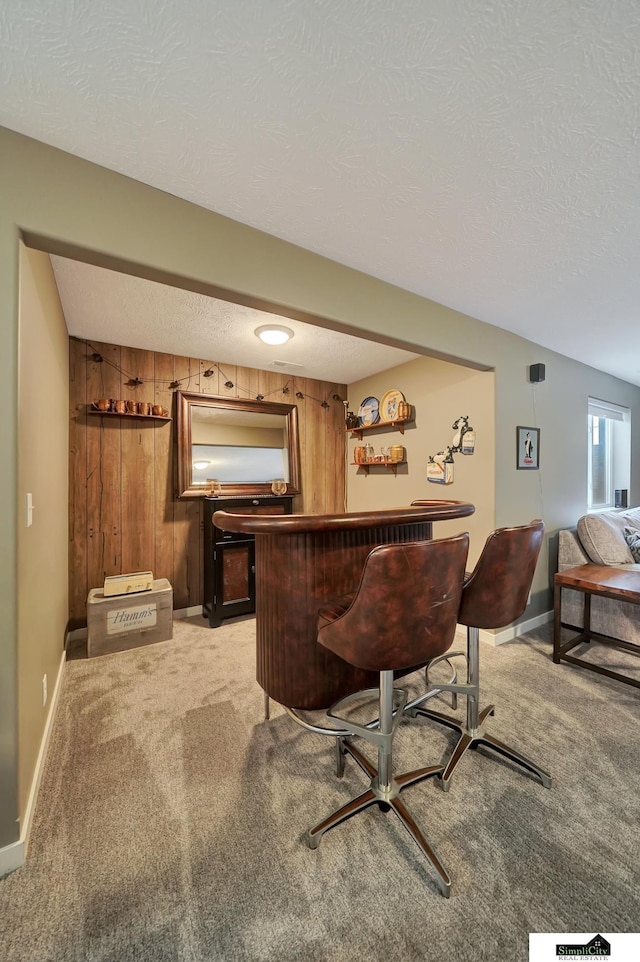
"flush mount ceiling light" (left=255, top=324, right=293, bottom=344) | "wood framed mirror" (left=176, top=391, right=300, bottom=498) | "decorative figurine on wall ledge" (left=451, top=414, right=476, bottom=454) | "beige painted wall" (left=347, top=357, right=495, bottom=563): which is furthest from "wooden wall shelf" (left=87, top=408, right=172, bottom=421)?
"decorative figurine on wall ledge" (left=451, top=414, right=476, bottom=454)

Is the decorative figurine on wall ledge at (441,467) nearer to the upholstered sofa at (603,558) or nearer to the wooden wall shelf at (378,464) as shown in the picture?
the wooden wall shelf at (378,464)

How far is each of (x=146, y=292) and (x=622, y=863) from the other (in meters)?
3.46

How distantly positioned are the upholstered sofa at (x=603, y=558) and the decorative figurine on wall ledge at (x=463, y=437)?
119 centimetres

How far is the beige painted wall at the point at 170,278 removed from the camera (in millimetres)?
1220

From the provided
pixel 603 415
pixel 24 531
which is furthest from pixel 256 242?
pixel 603 415

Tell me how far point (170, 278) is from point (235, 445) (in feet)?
7.40

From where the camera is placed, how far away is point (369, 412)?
419cm

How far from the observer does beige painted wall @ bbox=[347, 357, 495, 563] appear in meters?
2.97

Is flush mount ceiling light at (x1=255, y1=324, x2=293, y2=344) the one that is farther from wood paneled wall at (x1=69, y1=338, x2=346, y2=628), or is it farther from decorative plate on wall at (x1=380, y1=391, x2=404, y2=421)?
decorative plate on wall at (x1=380, y1=391, x2=404, y2=421)

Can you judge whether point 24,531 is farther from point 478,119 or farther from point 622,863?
point 622,863

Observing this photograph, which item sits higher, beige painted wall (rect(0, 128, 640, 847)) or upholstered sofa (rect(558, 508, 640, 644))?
beige painted wall (rect(0, 128, 640, 847))

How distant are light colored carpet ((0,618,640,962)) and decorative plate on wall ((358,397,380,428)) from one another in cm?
290

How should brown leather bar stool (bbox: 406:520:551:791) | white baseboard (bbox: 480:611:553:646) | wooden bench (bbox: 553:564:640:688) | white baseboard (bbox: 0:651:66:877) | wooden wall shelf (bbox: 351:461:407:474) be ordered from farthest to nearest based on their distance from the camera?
wooden wall shelf (bbox: 351:461:407:474) → white baseboard (bbox: 480:611:553:646) → wooden bench (bbox: 553:564:640:688) → brown leather bar stool (bbox: 406:520:551:791) → white baseboard (bbox: 0:651:66:877)

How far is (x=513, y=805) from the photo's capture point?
4.72 ft
